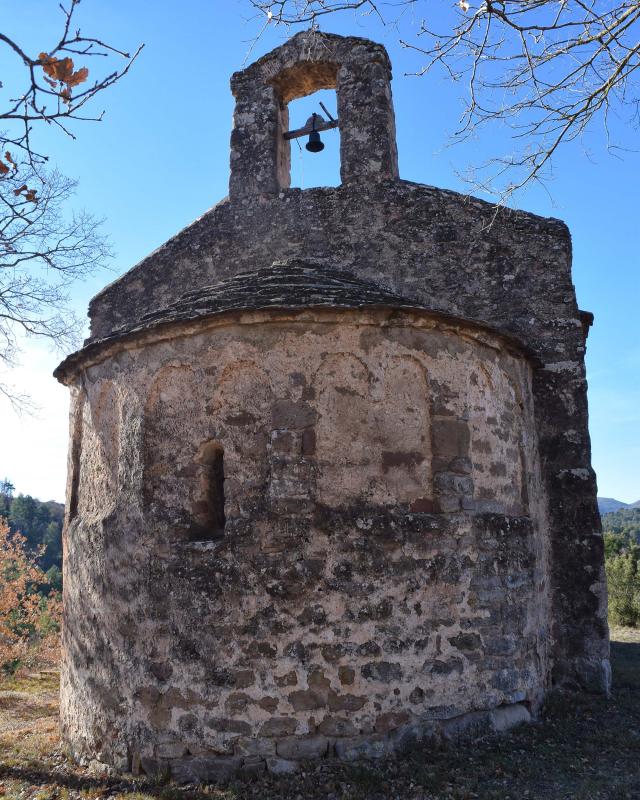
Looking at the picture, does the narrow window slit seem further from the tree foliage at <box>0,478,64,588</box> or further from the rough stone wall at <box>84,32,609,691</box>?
the tree foliage at <box>0,478,64,588</box>

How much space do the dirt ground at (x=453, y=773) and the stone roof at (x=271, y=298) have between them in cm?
300

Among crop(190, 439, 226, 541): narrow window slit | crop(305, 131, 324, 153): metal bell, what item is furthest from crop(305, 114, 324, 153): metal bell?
crop(190, 439, 226, 541): narrow window slit

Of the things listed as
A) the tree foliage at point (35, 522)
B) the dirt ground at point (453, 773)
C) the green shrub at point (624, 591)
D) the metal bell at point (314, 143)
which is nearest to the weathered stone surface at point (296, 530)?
the dirt ground at point (453, 773)

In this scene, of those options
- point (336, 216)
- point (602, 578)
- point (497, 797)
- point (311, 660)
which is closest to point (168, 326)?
point (311, 660)

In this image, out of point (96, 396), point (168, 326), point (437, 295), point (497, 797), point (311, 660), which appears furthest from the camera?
point (437, 295)

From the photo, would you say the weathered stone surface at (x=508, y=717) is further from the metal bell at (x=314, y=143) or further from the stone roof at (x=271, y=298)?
the metal bell at (x=314, y=143)

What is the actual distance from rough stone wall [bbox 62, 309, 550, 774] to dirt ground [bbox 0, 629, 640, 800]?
0.65 feet

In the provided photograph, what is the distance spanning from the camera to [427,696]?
179 inches

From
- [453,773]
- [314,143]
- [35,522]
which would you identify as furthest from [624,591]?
[35,522]

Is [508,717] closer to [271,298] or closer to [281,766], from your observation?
[281,766]

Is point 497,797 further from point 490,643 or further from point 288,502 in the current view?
point 288,502

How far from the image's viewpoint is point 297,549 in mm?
4582

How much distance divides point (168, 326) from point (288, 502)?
5.20 ft

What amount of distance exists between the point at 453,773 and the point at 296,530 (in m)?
1.78
